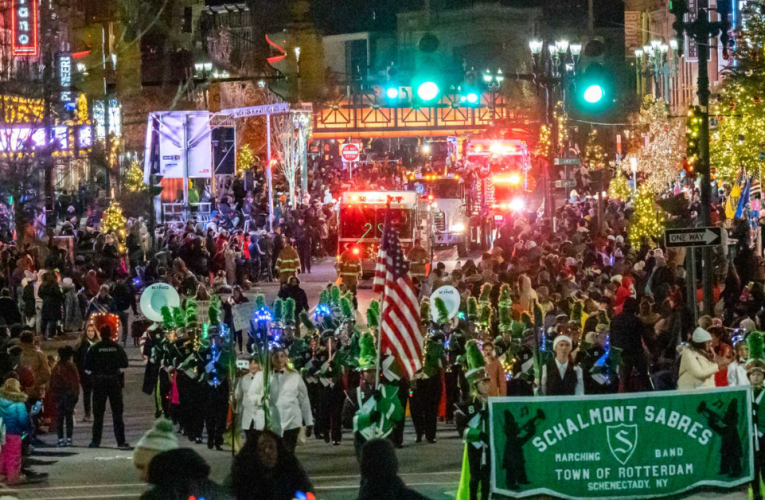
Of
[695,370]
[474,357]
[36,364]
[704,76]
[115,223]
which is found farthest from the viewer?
[115,223]

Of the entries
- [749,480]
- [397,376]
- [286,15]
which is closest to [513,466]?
[749,480]

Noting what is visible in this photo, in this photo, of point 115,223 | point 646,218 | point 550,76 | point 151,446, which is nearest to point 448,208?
point 115,223

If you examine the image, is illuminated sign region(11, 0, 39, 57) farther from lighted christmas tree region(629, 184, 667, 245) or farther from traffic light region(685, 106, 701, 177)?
traffic light region(685, 106, 701, 177)

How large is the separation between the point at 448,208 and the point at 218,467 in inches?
1303

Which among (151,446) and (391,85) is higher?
(391,85)

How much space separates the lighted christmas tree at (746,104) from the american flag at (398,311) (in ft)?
45.8

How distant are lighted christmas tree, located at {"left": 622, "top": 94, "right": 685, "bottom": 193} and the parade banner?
1479 inches

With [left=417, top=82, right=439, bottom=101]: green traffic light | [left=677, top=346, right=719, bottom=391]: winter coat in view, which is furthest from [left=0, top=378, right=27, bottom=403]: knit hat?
[left=417, top=82, right=439, bottom=101]: green traffic light

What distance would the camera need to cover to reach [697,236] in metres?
17.3

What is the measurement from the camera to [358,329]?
16.8m

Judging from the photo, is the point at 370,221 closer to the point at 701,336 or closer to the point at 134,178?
the point at 701,336

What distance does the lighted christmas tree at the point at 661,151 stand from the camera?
163 ft

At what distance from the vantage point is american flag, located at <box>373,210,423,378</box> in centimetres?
1327

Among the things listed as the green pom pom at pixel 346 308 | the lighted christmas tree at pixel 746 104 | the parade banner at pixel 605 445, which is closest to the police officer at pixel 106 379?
the green pom pom at pixel 346 308
